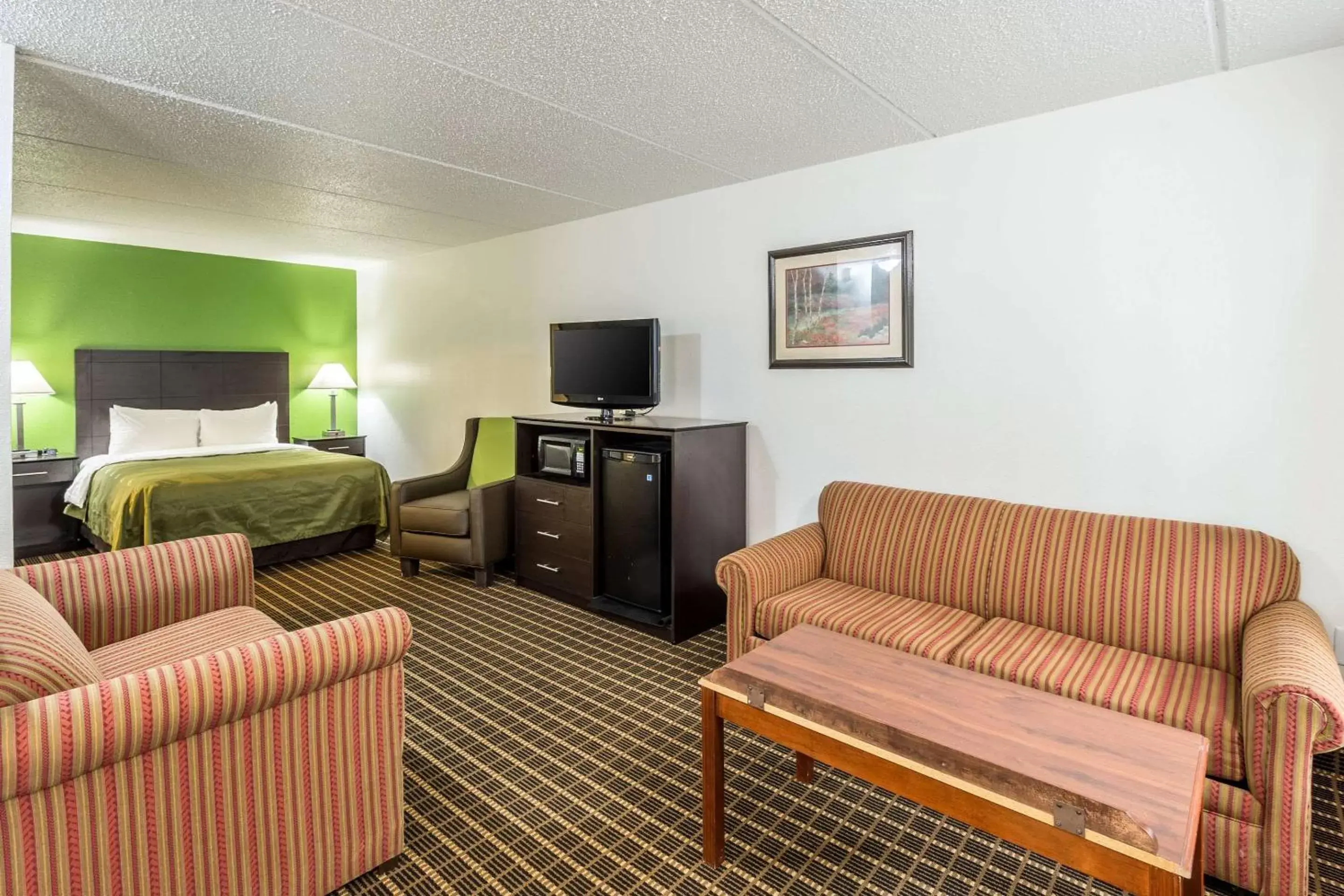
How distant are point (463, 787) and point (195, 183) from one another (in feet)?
11.1

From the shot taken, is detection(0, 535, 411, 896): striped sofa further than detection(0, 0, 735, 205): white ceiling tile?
No

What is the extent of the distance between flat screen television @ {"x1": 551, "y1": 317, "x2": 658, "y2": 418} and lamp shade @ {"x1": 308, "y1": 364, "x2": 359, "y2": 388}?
120 inches

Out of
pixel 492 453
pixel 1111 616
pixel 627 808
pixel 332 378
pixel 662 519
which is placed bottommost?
pixel 627 808

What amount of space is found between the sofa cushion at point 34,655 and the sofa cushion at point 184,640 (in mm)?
268

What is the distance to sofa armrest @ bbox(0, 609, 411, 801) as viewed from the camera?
127 cm

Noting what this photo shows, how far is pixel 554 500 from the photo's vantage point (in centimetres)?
397

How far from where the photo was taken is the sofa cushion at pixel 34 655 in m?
1.31

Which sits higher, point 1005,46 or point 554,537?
point 1005,46

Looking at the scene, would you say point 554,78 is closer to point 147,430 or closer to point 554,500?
point 554,500

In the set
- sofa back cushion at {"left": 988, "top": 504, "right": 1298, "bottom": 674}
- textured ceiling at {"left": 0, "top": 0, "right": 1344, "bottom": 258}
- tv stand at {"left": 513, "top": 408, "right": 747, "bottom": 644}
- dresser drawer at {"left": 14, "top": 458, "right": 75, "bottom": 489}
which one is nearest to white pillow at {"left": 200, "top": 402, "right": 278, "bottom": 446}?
dresser drawer at {"left": 14, "top": 458, "right": 75, "bottom": 489}

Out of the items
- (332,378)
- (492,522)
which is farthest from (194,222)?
(492,522)

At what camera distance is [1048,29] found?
206cm

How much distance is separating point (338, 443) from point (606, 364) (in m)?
3.52

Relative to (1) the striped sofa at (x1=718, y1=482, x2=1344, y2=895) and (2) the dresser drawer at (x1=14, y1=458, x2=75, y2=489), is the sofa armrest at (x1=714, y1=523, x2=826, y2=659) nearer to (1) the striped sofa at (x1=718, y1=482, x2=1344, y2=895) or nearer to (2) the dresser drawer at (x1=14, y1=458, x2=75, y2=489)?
(1) the striped sofa at (x1=718, y1=482, x2=1344, y2=895)
